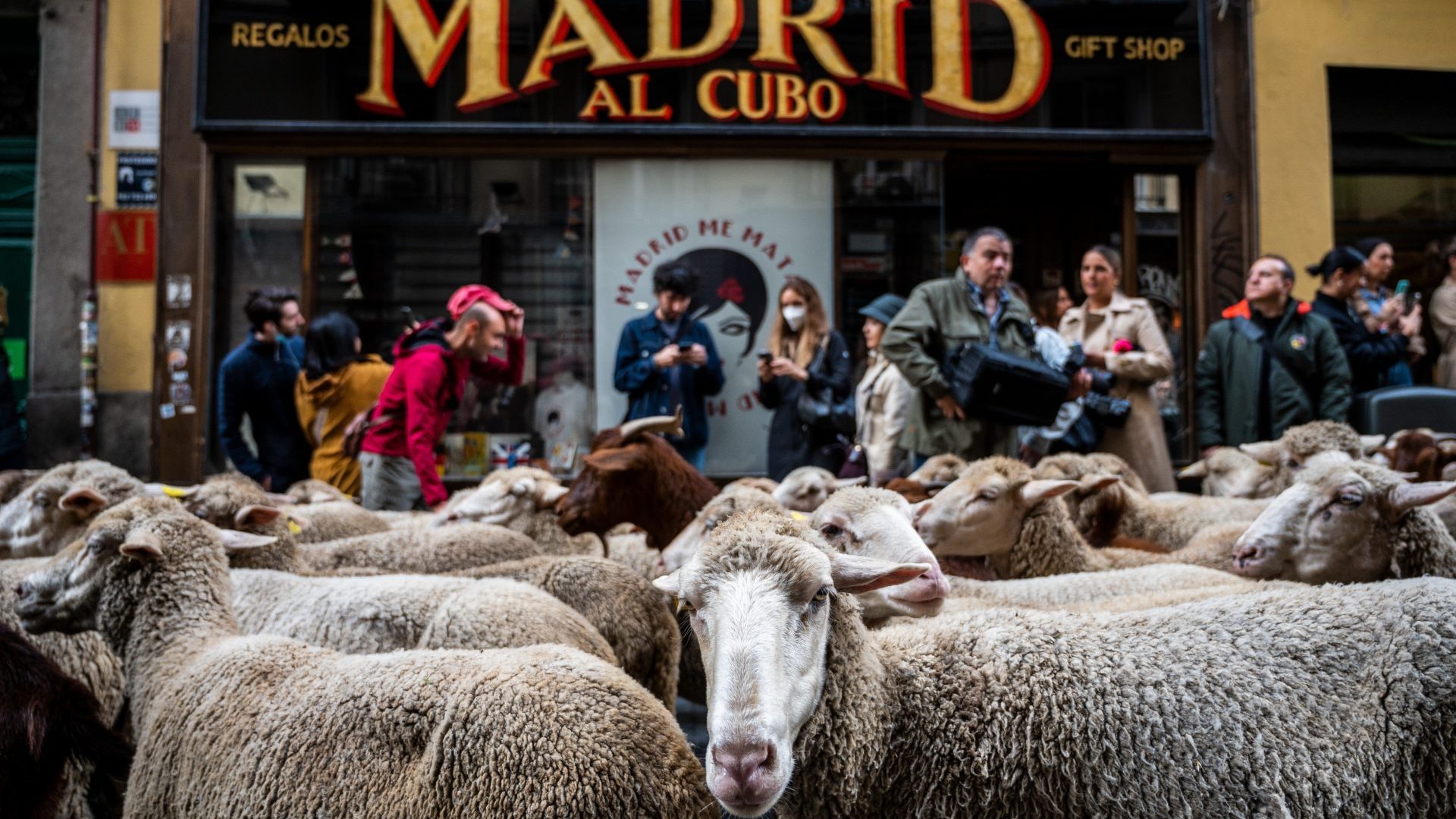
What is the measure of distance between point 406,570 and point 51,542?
1575 mm

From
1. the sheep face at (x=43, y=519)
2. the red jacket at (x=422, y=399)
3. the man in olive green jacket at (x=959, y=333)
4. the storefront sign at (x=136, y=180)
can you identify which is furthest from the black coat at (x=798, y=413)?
the storefront sign at (x=136, y=180)

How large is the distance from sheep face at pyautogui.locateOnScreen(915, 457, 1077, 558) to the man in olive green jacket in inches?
67.0

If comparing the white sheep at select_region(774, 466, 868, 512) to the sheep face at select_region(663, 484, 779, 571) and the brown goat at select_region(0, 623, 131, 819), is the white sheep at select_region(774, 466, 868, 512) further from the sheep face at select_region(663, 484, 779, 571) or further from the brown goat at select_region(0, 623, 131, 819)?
the brown goat at select_region(0, 623, 131, 819)

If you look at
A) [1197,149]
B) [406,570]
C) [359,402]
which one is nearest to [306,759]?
[406,570]

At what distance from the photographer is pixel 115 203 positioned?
9.90m

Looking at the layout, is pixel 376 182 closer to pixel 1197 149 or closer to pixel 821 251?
pixel 821 251

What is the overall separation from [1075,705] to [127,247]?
9350 mm

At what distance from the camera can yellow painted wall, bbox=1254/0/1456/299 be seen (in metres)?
10.3

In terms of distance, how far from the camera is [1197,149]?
32.9ft

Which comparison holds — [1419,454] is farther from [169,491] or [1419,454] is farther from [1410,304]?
[169,491]

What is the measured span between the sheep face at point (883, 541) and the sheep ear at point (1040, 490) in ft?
3.24

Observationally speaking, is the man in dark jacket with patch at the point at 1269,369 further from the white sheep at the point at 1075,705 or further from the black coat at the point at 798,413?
the white sheep at the point at 1075,705

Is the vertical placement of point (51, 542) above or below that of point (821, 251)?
below

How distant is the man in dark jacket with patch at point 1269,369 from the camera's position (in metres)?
7.45
